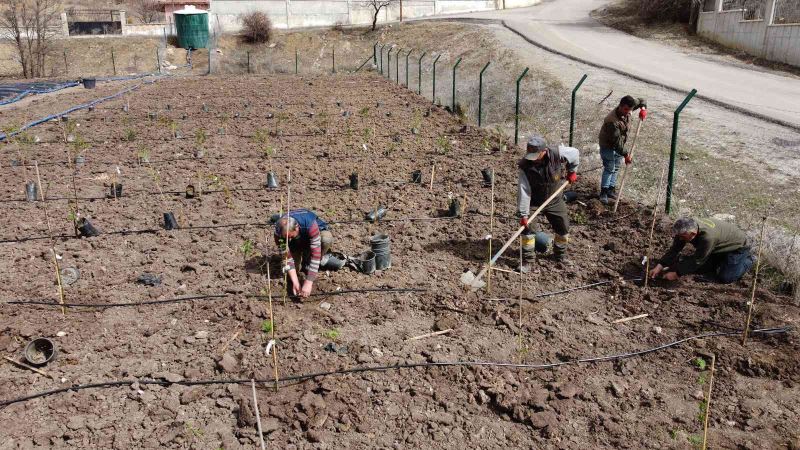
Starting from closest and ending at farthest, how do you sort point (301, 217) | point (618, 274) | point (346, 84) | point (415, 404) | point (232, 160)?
point (415, 404)
point (301, 217)
point (618, 274)
point (232, 160)
point (346, 84)

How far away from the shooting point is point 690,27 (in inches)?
922

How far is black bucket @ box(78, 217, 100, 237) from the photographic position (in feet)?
21.7

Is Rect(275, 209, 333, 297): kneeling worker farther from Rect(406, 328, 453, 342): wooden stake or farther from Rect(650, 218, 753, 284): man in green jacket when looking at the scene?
Rect(650, 218, 753, 284): man in green jacket

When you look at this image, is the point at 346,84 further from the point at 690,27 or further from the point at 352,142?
the point at 690,27

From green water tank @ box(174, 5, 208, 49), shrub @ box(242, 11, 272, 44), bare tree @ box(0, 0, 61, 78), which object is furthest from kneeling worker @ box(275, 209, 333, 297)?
shrub @ box(242, 11, 272, 44)

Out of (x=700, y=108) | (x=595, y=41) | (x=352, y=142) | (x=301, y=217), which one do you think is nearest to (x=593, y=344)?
(x=301, y=217)

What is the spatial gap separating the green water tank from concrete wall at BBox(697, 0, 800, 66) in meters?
25.6

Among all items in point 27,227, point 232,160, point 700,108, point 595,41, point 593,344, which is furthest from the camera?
point 595,41

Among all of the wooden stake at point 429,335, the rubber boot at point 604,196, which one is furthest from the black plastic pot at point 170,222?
the rubber boot at point 604,196

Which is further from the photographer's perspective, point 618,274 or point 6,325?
point 618,274

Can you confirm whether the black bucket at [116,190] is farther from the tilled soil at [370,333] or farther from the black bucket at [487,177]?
the black bucket at [487,177]

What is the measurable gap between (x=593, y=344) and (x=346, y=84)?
1706 cm

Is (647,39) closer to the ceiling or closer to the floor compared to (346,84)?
closer to the ceiling

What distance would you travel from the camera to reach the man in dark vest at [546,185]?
5996 mm
